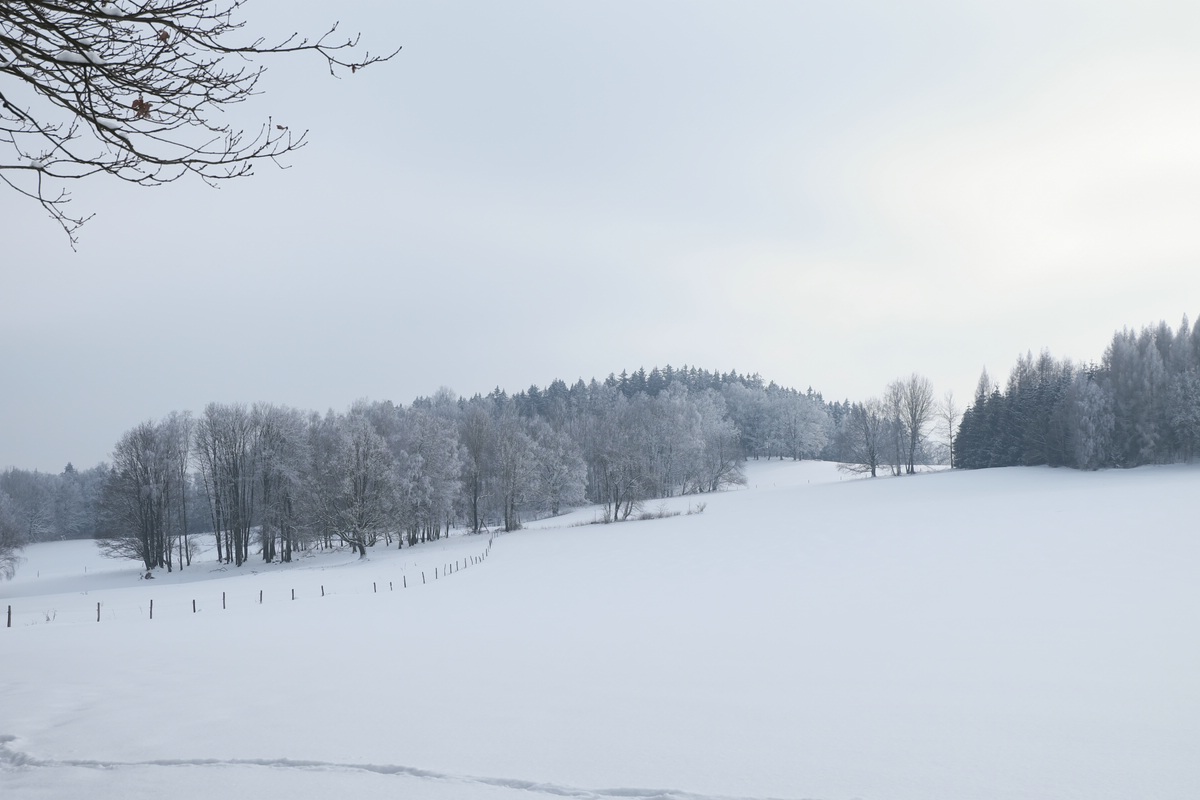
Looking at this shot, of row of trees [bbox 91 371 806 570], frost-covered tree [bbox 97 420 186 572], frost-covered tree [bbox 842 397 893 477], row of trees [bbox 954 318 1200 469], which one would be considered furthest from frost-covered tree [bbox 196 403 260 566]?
row of trees [bbox 954 318 1200 469]

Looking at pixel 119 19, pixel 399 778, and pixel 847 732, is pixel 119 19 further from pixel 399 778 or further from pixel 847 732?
pixel 847 732

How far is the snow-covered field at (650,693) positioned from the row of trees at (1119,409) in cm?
4099

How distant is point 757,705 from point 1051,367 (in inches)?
3145

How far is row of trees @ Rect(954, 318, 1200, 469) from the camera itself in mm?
53875

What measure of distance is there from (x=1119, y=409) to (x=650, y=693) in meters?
65.2

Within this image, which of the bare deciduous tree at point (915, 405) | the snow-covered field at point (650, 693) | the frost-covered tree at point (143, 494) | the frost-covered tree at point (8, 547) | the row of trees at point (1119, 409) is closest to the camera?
the snow-covered field at point (650, 693)

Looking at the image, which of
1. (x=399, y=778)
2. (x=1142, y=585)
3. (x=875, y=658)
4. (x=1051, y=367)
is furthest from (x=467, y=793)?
(x=1051, y=367)

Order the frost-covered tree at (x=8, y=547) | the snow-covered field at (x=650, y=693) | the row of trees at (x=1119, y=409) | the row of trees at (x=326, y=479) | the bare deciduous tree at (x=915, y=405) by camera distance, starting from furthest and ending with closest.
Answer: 1. the bare deciduous tree at (x=915, y=405)
2. the row of trees at (x=1119, y=409)
3. the row of trees at (x=326, y=479)
4. the frost-covered tree at (x=8, y=547)
5. the snow-covered field at (x=650, y=693)

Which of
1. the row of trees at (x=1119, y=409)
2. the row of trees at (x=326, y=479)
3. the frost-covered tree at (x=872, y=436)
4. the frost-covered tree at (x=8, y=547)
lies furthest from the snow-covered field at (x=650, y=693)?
the frost-covered tree at (x=872, y=436)

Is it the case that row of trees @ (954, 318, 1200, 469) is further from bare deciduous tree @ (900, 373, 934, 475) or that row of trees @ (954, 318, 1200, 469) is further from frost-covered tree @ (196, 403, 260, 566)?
frost-covered tree @ (196, 403, 260, 566)

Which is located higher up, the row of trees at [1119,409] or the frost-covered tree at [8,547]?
the row of trees at [1119,409]

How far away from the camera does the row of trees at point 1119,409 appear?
53875mm

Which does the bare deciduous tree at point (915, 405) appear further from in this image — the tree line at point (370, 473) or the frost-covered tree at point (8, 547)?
the frost-covered tree at point (8, 547)

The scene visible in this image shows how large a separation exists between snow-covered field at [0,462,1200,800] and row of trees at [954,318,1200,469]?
40992 mm
